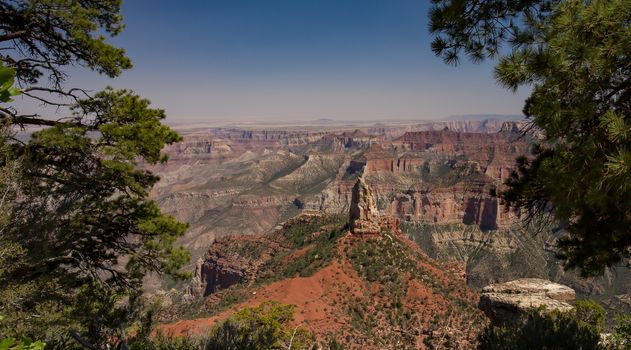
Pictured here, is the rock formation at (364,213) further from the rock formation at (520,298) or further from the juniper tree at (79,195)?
the juniper tree at (79,195)

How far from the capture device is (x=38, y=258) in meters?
10.6

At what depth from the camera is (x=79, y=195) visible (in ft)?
37.3

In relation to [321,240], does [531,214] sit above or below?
above

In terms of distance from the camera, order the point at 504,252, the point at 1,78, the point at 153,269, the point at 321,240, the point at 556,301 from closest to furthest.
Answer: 1. the point at 1,78
2. the point at 153,269
3. the point at 556,301
4. the point at 321,240
5. the point at 504,252

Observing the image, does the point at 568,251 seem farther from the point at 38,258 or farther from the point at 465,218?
the point at 465,218

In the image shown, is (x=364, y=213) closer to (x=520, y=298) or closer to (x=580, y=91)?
(x=520, y=298)

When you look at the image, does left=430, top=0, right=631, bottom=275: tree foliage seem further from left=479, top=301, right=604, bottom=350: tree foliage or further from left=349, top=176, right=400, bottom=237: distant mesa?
left=349, top=176, right=400, bottom=237: distant mesa

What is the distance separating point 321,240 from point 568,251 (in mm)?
49189

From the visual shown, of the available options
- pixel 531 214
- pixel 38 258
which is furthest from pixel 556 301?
pixel 38 258

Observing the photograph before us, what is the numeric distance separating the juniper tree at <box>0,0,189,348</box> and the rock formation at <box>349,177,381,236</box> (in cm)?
4145

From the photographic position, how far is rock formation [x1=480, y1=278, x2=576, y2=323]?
20.4 meters

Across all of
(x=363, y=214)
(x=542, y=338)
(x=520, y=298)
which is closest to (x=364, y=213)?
(x=363, y=214)

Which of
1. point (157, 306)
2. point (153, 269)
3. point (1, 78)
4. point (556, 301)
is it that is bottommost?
point (556, 301)

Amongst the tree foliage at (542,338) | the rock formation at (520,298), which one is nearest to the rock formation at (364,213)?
the rock formation at (520,298)
